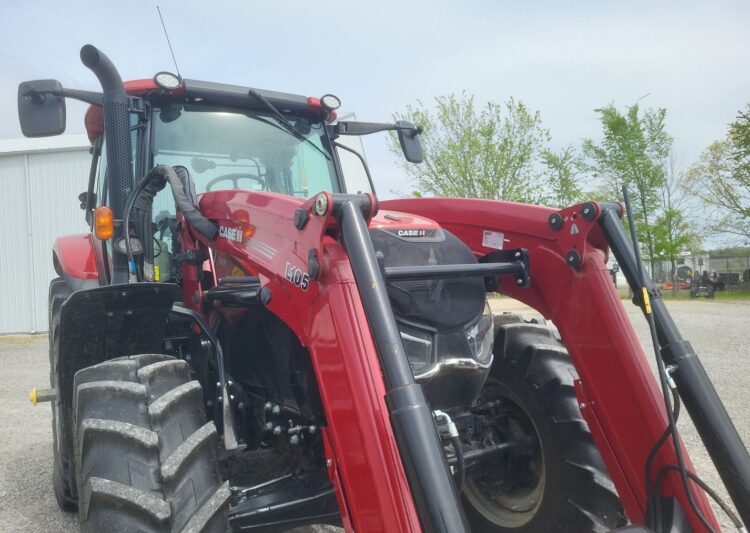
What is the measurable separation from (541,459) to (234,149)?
7.54 ft

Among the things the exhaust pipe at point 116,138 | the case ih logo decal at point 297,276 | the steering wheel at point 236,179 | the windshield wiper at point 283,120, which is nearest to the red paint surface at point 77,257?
the exhaust pipe at point 116,138

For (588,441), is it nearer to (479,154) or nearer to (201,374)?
(201,374)

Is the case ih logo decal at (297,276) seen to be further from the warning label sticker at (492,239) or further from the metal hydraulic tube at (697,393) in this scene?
the metal hydraulic tube at (697,393)

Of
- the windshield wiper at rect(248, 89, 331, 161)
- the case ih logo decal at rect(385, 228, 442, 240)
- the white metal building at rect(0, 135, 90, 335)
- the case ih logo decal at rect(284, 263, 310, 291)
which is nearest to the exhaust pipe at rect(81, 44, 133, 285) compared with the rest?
the windshield wiper at rect(248, 89, 331, 161)

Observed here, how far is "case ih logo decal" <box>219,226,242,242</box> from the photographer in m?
2.74

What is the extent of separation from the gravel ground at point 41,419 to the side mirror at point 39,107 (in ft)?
7.50

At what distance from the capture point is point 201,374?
9.78ft

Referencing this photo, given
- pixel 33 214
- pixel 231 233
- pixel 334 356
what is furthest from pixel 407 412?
pixel 33 214

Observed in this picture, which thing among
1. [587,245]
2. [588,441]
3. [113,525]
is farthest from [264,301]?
[588,441]

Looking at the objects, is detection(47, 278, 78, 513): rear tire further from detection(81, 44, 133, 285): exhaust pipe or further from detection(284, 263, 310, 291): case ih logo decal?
detection(284, 263, 310, 291): case ih logo decal

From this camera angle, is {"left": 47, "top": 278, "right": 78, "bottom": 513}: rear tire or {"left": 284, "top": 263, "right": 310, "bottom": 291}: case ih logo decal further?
{"left": 47, "top": 278, "right": 78, "bottom": 513}: rear tire

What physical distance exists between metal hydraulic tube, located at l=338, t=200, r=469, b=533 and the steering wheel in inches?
70.7

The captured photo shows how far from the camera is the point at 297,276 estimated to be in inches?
88.6

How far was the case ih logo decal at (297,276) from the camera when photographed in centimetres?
219
